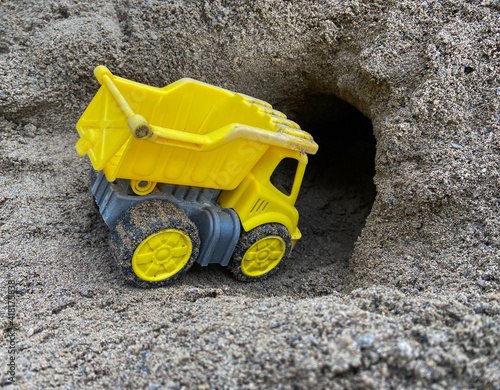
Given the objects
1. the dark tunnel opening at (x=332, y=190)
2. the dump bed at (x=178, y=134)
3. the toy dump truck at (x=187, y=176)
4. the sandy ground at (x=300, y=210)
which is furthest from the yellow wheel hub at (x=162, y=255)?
the dark tunnel opening at (x=332, y=190)

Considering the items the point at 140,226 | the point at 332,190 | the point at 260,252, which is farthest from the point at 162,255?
the point at 332,190

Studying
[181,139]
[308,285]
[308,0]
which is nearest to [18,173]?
[181,139]

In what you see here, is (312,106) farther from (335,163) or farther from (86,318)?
(86,318)

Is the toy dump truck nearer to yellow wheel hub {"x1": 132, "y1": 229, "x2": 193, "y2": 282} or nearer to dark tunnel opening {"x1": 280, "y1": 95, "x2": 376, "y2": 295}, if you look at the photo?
yellow wheel hub {"x1": 132, "y1": 229, "x2": 193, "y2": 282}

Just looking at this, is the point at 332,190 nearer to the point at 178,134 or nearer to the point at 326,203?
the point at 326,203

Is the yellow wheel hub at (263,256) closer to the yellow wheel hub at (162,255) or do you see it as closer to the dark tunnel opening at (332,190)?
the dark tunnel opening at (332,190)

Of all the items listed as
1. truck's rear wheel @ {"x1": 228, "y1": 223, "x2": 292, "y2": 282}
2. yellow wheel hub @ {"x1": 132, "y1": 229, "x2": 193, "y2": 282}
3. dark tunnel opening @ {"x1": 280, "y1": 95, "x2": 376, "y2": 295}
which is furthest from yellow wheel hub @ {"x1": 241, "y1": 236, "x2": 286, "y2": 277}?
yellow wheel hub @ {"x1": 132, "y1": 229, "x2": 193, "y2": 282}
